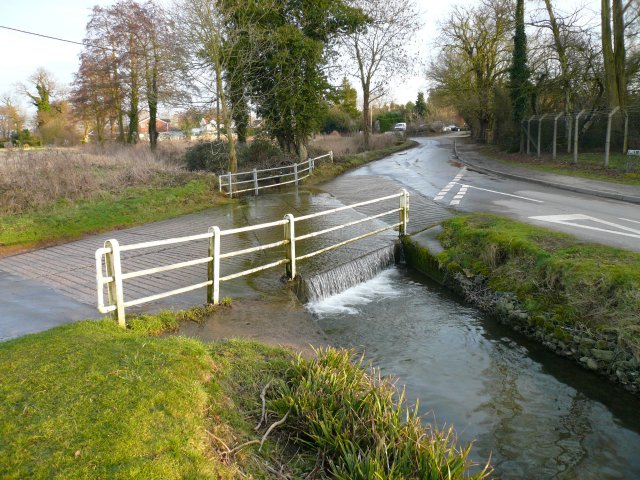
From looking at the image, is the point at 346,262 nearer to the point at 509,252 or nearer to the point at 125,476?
the point at 509,252

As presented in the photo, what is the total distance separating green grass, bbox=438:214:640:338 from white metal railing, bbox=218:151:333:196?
10.5 meters

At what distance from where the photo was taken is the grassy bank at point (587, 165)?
62.4 feet

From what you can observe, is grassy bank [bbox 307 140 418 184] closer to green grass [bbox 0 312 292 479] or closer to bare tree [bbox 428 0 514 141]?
bare tree [bbox 428 0 514 141]

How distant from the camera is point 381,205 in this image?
16.4 meters

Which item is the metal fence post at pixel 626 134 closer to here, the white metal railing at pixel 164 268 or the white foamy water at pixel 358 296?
the white foamy water at pixel 358 296

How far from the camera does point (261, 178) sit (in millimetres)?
20531

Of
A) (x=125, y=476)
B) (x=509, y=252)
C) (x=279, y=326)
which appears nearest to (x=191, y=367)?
(x=125, y=476)

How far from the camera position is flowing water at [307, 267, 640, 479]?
16.0 feet

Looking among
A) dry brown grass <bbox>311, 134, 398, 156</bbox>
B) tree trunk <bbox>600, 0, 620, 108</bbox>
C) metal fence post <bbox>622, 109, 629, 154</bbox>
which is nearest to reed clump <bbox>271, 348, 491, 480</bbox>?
metal fence post <bbox>622, 109, 629, 154</bbox>

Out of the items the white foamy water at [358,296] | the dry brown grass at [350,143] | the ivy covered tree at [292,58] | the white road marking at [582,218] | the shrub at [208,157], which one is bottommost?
the white foamy water at [358,296]

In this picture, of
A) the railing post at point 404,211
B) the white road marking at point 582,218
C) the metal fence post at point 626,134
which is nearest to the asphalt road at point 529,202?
the white road marking at point 582,218

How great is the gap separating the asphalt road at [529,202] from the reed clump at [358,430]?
21.6 ft

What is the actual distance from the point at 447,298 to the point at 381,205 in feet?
24.6

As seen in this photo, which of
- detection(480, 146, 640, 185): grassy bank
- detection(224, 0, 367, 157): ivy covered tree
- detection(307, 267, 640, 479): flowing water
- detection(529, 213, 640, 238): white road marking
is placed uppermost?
detection(224, 0, 367, 157): ivy covered tree
